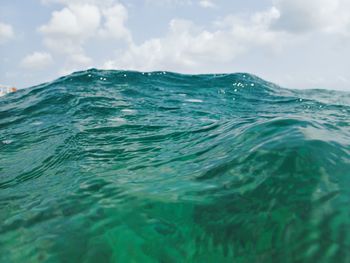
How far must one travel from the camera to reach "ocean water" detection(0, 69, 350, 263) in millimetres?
2496

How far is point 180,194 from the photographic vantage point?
3.28 meters

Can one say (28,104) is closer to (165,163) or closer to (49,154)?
(49,154)

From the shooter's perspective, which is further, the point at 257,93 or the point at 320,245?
the point at 257,93

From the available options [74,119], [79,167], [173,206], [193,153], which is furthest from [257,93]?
[173,206]

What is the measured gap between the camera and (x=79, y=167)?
4652mm

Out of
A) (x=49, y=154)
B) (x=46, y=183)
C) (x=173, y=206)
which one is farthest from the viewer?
(x=49, y=154)

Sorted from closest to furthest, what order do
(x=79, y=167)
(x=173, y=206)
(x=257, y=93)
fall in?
(x=173, y=206)
(x=79, y=167)
(x=257, y=93)

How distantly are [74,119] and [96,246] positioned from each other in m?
5.63

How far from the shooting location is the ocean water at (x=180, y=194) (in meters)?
2.50

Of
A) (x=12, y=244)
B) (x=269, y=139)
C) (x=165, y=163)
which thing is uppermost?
(x=269, y=139)

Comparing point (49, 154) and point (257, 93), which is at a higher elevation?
point (257, 93)

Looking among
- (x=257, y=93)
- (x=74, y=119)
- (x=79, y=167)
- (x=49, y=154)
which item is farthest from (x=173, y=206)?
(x=257, y=93)

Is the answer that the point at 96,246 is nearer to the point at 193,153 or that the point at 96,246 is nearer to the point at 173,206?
the point at 173,206

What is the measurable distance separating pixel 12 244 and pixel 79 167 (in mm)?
1907
